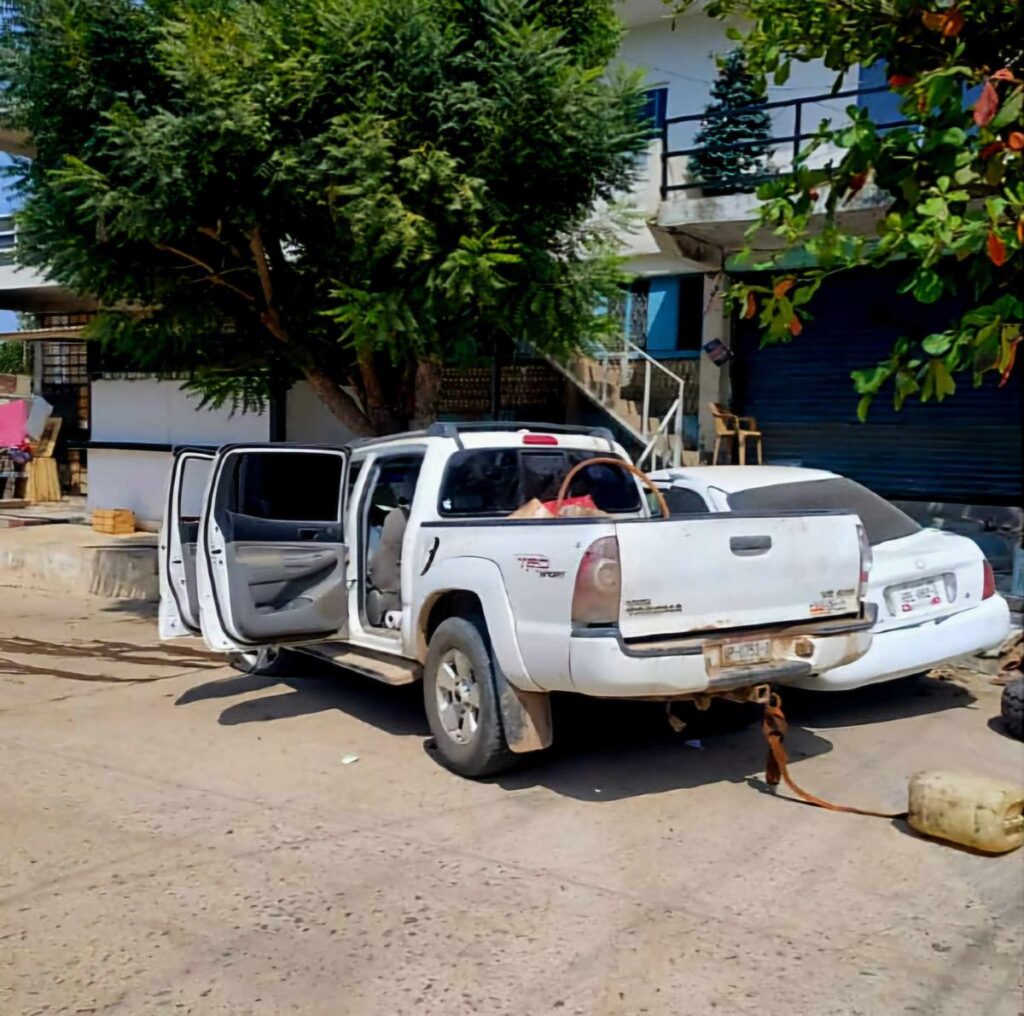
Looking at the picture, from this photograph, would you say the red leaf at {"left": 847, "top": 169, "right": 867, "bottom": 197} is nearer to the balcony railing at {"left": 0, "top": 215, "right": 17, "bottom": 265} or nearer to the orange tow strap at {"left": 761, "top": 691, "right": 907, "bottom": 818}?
the orange tow strap at {"left": 761, "top": 691, "right": 907, "bottom": 818}

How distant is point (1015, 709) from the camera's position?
6.62m

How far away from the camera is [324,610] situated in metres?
6.96

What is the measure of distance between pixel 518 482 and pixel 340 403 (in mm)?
4644

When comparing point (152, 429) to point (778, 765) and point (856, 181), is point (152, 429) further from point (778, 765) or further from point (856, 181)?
point (856, 181)

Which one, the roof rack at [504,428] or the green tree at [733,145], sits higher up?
the green tree at [733,145]

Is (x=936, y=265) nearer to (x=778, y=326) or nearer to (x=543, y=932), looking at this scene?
(x=778, y=326)

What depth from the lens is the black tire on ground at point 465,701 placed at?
5664 millimetres

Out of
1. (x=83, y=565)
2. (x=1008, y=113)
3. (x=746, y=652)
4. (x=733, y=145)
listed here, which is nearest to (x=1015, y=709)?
(x=746, y=652)

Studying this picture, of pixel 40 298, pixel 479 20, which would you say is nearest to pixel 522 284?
pixel 479 20

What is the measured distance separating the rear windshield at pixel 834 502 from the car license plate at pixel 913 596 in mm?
481

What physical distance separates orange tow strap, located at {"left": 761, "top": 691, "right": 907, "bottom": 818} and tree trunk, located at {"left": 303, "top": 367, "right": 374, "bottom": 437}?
657 cm

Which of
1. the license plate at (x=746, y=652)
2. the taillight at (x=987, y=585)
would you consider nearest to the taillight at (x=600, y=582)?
the license plate at (x=746, y=652)

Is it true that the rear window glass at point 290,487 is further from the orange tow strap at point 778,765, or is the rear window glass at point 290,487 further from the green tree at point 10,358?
the green tree at point 10,358

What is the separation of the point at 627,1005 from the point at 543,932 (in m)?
0.58
